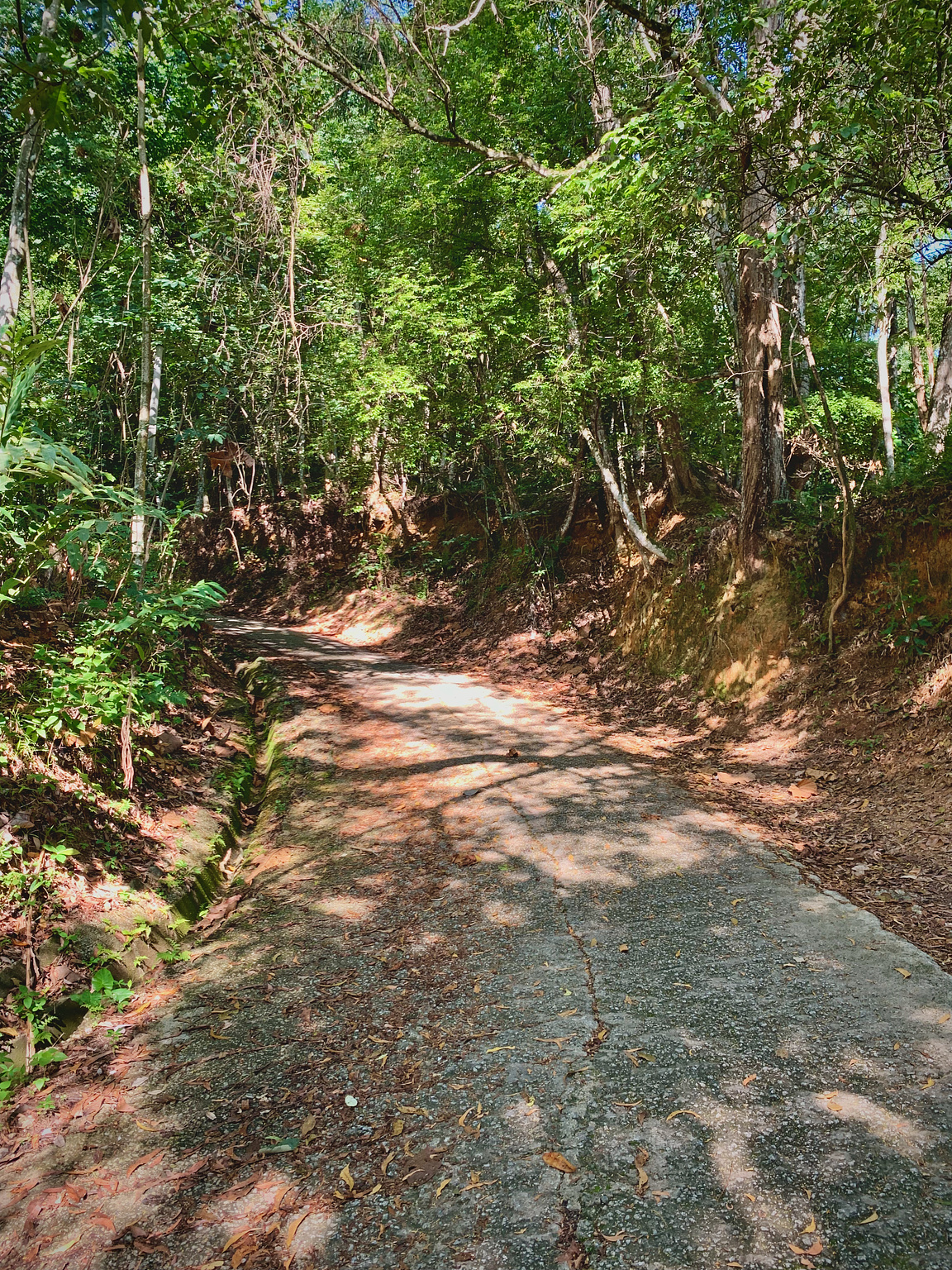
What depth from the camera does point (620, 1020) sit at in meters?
3.17

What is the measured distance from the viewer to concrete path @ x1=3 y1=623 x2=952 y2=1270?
214 centimetres

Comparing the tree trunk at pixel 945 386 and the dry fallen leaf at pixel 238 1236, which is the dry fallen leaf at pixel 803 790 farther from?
the tree trunk at pixel 945 386

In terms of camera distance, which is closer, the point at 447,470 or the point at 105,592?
the point at 105,592

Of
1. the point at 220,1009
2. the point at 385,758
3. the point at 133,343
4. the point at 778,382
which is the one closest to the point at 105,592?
the point at 385,758

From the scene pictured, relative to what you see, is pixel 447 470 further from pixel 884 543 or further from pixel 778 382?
pixel 884 543

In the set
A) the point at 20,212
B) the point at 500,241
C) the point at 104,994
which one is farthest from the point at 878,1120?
the point at 500,241

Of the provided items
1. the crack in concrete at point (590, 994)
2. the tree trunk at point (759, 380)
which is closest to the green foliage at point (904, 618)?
the tree trunk at point (759, 380)

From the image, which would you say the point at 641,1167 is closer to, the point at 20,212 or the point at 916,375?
the point at 20,212

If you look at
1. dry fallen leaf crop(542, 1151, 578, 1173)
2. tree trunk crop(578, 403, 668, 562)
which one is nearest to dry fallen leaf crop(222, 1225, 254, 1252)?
dry fallen leaf crop(542, 1151, 578, 1173)

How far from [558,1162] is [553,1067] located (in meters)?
0.48

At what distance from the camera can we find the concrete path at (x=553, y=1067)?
7.02 feet

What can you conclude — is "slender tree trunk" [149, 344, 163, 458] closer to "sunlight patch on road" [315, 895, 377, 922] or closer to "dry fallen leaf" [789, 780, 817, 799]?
"sunlight patch on road" [315, 895, 377, 922]

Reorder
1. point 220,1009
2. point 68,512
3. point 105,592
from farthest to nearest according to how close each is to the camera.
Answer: point 105,592, point 68,512, point 220,1009

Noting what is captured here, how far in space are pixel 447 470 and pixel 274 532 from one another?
264 inches
